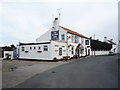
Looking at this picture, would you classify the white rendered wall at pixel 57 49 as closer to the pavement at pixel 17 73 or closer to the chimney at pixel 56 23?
the chimney at pixel 56 23

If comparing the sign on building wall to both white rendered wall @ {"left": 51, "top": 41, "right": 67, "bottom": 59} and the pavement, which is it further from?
the pavement

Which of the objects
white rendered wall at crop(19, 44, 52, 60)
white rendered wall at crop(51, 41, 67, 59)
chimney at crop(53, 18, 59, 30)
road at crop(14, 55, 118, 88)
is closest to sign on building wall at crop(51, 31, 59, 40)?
chimney at crop(53, 18, 59, 30)

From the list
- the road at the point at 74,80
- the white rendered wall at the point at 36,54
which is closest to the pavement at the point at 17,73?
the road at the point at 74,80

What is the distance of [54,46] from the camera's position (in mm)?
21688

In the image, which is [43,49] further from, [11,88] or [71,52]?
[11,88]

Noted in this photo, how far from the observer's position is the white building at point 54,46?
70.9ft

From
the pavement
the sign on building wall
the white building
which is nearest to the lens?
the pavement

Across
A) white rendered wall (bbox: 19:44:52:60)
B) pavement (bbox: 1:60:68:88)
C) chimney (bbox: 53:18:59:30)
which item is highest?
chimney (bbox: 53:18:59:30)

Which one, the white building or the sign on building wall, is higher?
the sign on building wall

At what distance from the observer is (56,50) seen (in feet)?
73.2

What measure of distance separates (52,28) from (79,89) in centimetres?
2237

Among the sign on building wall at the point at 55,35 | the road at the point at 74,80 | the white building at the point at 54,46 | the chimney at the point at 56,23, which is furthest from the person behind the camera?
the sign on building wall at the point at 55,35

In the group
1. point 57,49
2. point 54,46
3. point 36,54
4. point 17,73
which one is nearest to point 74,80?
point 17,73

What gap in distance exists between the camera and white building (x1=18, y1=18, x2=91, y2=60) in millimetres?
21625
